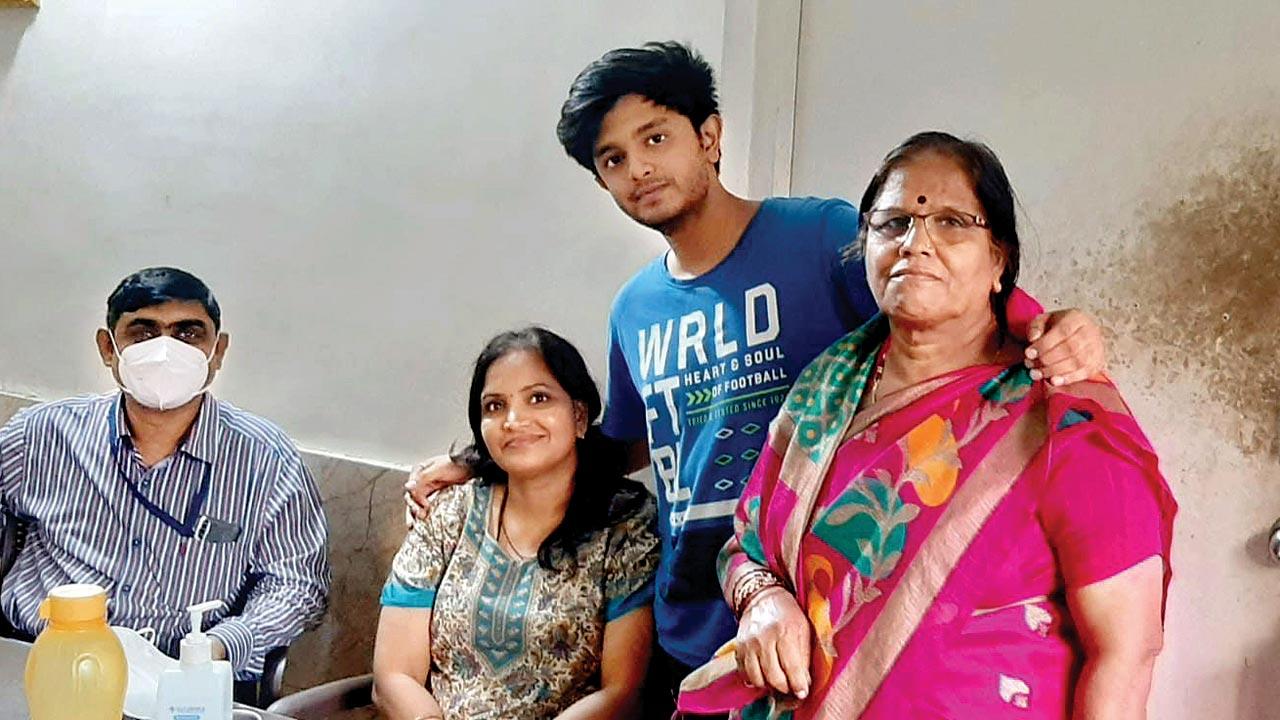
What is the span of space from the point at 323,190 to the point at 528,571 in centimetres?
113

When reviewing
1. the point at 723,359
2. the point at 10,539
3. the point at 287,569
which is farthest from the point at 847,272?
the point at 10,539

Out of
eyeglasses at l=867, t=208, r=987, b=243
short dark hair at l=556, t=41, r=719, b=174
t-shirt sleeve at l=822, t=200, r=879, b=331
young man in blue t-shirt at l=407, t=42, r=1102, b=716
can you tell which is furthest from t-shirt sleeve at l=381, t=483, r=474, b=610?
eyeglasses at l=867, t=208, r=987, b=243

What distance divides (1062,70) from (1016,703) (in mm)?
984

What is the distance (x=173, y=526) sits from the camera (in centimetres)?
238

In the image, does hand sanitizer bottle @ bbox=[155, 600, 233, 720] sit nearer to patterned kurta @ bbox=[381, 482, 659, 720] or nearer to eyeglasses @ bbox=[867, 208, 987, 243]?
patterned kurta @ bbox=[381, 482, 659, 720]

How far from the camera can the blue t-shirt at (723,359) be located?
1.71 meters

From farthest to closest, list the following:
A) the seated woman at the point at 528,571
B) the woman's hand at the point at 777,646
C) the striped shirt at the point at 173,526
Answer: the striped shirt at the point at 173,526
the seated woman at the point at 528,571
the woman's hand at the point at 777,646

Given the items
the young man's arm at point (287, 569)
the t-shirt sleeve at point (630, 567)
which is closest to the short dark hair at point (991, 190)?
the t-shirt sleeve at point (630, 567)

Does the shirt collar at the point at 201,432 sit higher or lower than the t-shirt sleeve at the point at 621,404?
lower

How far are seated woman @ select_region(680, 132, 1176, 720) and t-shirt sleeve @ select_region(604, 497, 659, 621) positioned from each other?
1.54 ft

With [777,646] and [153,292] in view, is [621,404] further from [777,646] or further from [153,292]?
[153,292]

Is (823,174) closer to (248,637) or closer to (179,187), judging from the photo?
(248,637)

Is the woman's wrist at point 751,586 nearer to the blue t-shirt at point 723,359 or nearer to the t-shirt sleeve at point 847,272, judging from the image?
the blue t-shirt at point 723,359

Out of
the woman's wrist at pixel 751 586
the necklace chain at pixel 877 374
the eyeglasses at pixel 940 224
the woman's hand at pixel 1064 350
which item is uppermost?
the eyeglasses at pixel 940 224
